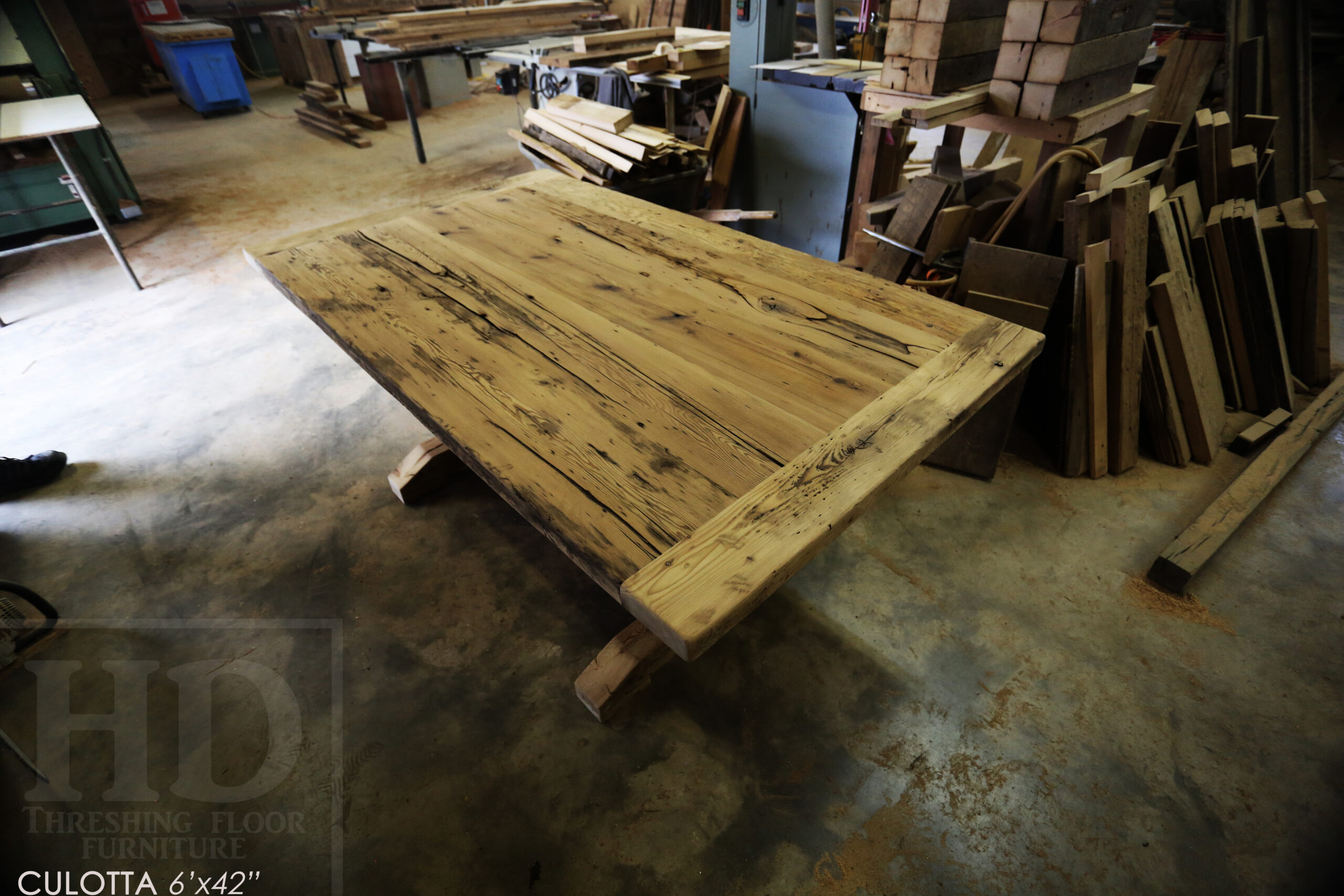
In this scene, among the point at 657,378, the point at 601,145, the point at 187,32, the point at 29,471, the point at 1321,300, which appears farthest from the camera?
the point at 187,32

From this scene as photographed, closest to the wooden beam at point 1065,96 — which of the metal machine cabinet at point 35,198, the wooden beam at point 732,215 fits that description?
the wooden beam at point 732,215

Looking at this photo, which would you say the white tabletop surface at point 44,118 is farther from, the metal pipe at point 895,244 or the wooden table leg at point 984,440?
the wooden table leg at point 984,440

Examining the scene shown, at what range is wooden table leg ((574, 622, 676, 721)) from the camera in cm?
165

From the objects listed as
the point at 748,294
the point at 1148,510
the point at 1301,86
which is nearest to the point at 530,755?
the point at 748,294

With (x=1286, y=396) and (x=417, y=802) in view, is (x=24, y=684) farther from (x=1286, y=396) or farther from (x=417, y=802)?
(x=1286, y=396)

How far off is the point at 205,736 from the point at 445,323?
1.28 meters

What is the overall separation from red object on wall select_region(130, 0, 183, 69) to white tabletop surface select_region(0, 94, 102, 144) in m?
5.73

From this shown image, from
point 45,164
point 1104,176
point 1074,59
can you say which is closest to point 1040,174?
point 1104,176

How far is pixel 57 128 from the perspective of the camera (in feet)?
10.6

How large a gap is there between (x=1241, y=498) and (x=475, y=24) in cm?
638

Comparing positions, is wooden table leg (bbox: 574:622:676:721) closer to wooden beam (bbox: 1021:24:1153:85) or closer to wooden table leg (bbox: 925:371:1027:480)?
wooden table leg (bbox: 925:371:1027:480)

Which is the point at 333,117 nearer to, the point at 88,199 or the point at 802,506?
the point at 88,199

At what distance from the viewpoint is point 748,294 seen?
1.67 metres

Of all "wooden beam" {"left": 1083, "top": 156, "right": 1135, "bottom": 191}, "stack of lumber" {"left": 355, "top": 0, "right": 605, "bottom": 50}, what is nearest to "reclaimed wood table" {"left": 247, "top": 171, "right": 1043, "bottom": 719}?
"wooden beam" {"left": 1083, "top": 156, "right": 1135, "bottom": 191}
